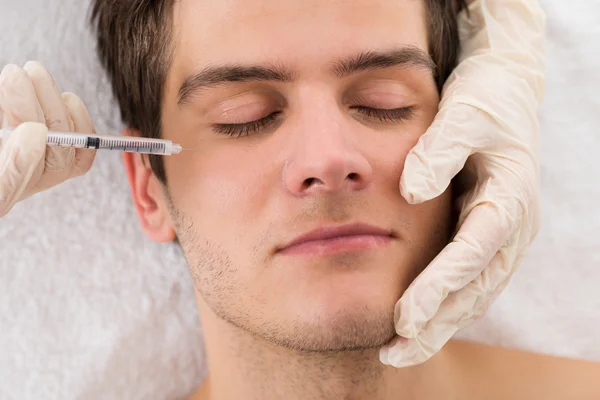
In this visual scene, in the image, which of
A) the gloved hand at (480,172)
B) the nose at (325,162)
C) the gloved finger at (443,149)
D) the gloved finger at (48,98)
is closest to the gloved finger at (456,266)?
the gloved hand at (480,172)

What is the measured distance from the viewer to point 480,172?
4.76ft

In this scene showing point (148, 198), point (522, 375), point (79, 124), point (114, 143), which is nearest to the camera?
point (114, 143)

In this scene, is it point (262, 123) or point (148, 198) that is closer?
point (262, 123)

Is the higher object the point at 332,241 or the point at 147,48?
the point at 147,48

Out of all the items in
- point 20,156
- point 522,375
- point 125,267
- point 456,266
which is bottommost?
point 522,375

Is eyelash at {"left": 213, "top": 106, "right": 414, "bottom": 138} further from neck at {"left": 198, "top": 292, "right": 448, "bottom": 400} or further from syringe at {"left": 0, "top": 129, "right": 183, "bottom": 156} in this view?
neck at {"left": 198, "top": 292, "right": 448, "bottom": 400}

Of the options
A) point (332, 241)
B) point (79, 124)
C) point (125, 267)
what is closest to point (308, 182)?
point (332, 241)

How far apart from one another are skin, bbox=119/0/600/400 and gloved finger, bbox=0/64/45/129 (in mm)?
273

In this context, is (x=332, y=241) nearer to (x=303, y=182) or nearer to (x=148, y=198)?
(x=303, y=182)

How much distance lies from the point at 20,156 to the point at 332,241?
0.60 m

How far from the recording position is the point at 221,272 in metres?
1.33

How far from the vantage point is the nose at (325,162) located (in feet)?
3.95

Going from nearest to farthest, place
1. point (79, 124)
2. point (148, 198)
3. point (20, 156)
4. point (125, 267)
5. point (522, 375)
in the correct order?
1. point (20, 156)
2. point (79, 124)
3. point (148, 198)
4. point (522, 375)
5. point (125, 267)

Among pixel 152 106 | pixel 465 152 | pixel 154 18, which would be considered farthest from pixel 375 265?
pixel 154 18
